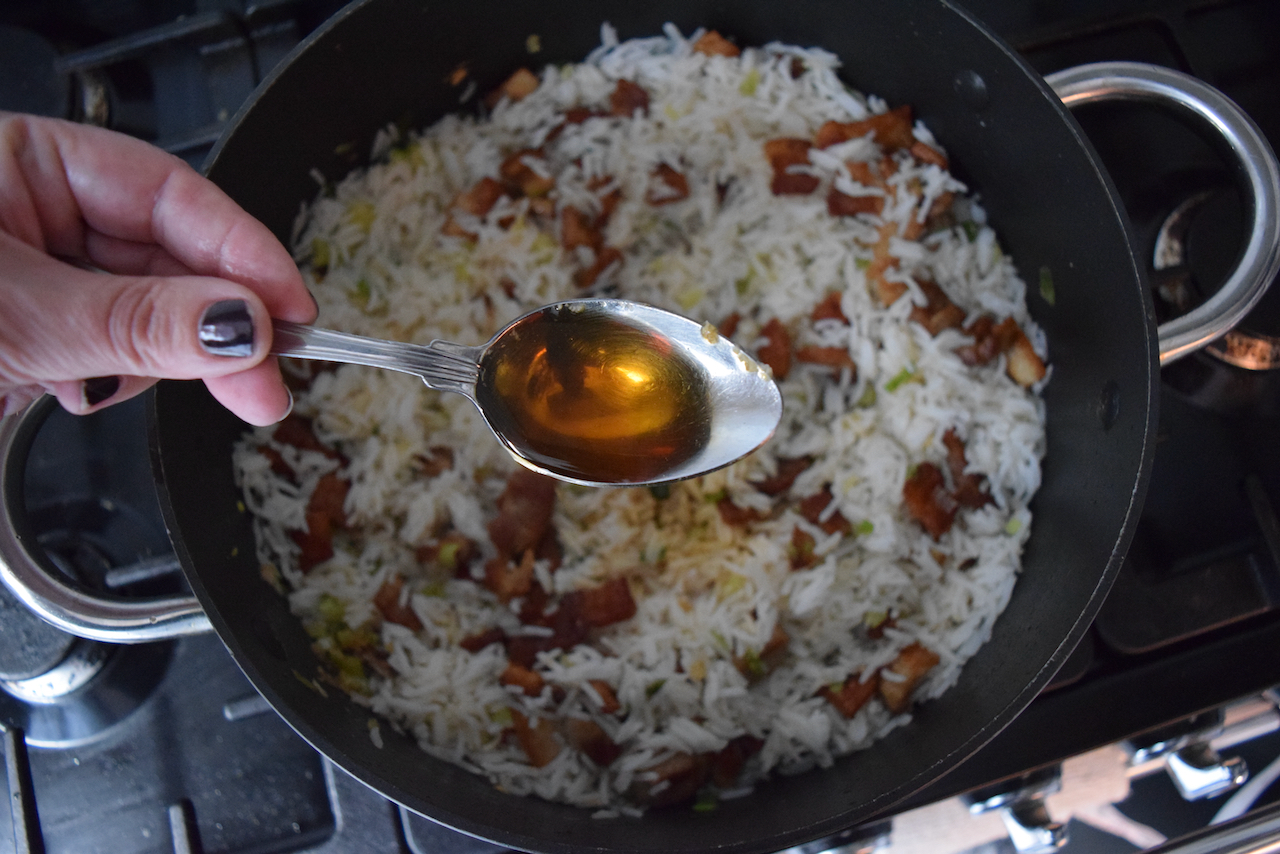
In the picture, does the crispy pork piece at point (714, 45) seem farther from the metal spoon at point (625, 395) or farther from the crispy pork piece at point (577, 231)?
the metal spoon at point (625, 395)

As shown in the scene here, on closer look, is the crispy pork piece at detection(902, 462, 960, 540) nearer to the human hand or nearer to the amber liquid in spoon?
the amber liquid in spoon

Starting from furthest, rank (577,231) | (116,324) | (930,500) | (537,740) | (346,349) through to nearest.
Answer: (577,231), (930,500), (537,740), (346,349), (116,324)

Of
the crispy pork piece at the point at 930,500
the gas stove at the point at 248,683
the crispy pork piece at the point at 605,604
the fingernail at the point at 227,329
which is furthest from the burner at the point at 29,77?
the crispy pork piece at the point at 930,500

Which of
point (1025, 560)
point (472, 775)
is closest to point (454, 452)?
point (472, 775)

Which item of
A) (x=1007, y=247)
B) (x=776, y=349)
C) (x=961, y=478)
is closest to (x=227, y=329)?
(x=776, y=349)

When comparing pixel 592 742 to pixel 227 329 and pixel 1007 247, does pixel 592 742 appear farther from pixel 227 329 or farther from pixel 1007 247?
pixel 1007 247

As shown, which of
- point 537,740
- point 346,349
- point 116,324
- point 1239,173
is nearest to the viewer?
point 116,324

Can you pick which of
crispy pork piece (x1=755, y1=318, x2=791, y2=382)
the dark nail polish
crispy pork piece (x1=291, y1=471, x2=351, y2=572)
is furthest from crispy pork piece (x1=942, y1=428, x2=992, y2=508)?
the dark nail polish
